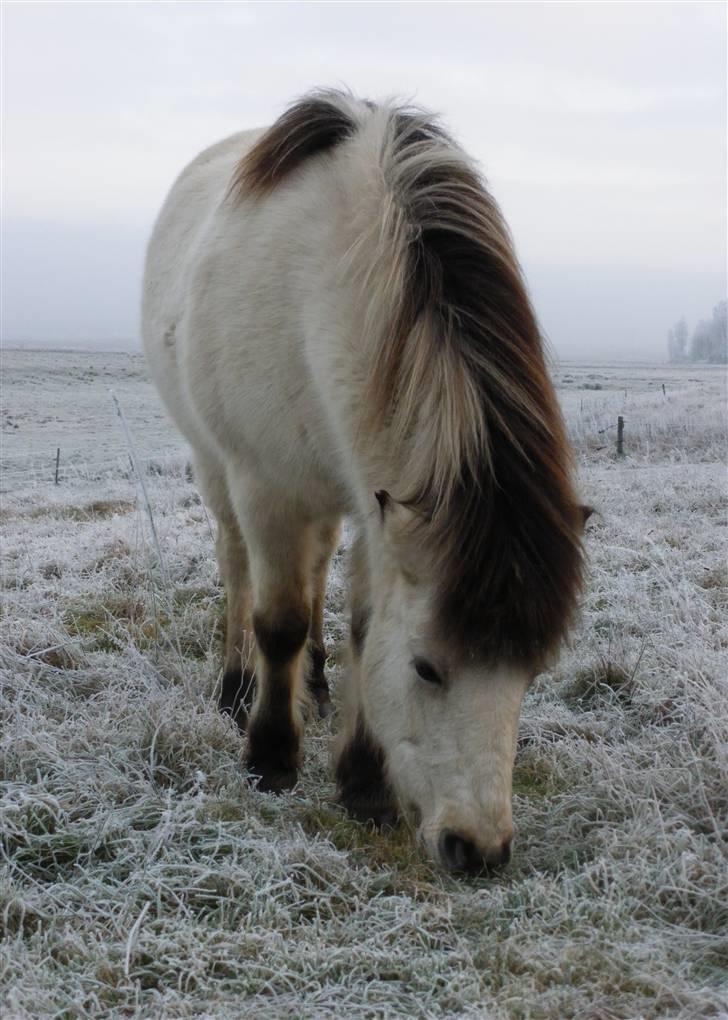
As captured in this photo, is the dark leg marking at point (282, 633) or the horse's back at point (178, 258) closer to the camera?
the dark leg marking at point (282, 633)

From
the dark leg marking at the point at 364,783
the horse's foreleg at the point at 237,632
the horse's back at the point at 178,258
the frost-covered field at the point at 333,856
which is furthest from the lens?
the horse's foreleg at the point at 237,632

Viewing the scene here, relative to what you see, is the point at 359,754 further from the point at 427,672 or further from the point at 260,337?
the point at 260,337

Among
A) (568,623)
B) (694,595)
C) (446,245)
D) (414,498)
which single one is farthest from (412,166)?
(694,595)

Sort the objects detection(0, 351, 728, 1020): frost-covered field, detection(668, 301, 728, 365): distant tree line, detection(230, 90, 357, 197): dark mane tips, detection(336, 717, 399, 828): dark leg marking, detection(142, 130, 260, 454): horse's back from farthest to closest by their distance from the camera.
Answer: detection(668, 301, 728, 365): distant tree line → detection(142, 130, 260, 454): horse's back → detection(230, 90, 357, 197): dark mane tips → detection(336, 717, 399, 828): dark leg marking → detection(0, 351, 728, 1020): frost-covered field

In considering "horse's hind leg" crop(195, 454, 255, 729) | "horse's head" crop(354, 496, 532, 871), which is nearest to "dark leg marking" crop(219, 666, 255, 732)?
"horse's hind leg" crop(195, 454, 255, 729)

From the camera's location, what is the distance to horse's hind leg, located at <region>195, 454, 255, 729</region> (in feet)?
14.0

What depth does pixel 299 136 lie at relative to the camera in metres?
3.28

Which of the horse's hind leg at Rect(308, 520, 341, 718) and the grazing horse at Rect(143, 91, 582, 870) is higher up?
the grazing horse at Rect(143, 91, 582, 870)

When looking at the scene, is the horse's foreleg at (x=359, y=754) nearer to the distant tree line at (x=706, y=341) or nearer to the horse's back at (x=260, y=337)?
the horse's back at (x=260, y=337)

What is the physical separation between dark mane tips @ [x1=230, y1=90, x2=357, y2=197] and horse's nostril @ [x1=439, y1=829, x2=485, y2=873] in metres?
2.26

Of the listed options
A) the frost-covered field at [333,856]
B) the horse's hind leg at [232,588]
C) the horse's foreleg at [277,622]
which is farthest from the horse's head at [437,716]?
the horse's hind leg at [232,588]

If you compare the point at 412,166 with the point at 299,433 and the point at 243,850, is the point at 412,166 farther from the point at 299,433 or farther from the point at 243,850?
the point at 243,850

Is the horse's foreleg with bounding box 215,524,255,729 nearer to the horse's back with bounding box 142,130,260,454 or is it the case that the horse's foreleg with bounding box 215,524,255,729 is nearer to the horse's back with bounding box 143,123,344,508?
the horse's back with bounding box 142,130,260,454

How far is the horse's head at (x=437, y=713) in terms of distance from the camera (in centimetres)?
231
